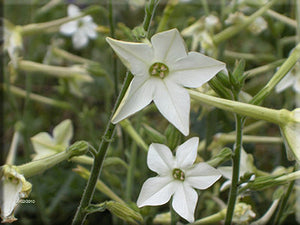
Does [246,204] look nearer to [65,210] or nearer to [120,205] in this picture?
[120,205]

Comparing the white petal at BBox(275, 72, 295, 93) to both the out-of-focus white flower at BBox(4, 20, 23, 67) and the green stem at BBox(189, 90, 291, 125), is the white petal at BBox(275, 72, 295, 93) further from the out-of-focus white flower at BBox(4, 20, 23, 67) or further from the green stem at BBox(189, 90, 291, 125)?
the out-of-focus white flower at BBox(4, 20, 23, 67)

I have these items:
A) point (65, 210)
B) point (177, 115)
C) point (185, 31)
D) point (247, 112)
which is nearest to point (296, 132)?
point (247, 112)

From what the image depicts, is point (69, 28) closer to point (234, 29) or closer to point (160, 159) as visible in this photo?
point (234, 29)

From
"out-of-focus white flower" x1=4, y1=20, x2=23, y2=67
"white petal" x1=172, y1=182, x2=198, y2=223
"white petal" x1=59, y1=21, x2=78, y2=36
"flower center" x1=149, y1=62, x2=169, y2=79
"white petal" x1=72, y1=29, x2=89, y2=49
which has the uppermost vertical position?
"white petal" x1=59, y1=21, x2=78, y2=36

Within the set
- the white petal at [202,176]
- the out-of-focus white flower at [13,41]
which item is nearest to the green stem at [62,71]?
the out-of-focus white flower at [13,41]

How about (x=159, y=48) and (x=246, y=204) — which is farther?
(x=246, y=204)

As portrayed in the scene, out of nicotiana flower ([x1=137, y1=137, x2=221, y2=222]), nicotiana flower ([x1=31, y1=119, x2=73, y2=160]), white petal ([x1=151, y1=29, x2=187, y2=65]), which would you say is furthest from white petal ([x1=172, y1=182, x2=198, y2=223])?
nicotiana flower ([x1=31, y1=119, x2=73, y2=160])

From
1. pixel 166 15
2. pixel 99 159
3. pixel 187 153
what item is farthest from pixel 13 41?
pixel 187 153
